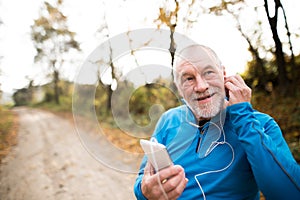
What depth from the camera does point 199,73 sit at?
2.87 feet

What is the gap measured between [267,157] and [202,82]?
35 centimetres

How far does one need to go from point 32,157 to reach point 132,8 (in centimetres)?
354

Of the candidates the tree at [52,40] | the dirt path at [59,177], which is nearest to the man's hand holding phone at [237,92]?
the dirt path at [59,177]

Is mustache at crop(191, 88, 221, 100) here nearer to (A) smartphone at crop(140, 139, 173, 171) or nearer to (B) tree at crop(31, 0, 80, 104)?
(A) smartphone at crop(140, 139, 173, 171)

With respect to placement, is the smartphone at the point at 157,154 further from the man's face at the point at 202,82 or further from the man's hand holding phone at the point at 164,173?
the man's face at the point at 202,82

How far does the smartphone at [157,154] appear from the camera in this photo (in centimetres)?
68

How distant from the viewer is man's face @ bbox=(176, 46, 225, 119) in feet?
2.76

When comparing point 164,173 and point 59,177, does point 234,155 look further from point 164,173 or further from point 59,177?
point 59,177

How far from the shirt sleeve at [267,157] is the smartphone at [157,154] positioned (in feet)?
1.16

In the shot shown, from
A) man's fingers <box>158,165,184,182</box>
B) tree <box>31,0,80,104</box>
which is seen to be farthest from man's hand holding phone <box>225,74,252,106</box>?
tree <box>31,0,80,104</box>

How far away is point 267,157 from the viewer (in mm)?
812

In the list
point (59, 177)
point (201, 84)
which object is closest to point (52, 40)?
point (59, 177)

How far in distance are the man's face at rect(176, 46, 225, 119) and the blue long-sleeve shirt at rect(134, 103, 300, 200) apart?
59 millimetres

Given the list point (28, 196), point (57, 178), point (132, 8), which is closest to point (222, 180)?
point (132, 8)
